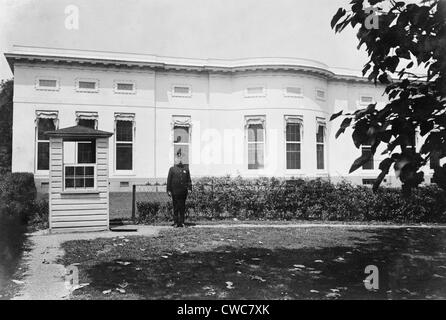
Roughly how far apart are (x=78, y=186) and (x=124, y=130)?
1513 cm

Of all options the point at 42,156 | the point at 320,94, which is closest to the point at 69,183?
the point at 42,156

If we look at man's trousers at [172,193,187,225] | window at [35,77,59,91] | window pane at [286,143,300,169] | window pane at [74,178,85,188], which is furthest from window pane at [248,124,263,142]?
window pane at [74,178,85,188]

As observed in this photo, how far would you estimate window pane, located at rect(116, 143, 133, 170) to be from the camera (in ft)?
81.4

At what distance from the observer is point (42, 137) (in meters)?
23.6

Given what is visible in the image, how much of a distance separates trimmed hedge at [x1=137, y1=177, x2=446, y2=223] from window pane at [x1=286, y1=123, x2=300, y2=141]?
13173 mm

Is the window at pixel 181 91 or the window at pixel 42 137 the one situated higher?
the window at pixel 181 91

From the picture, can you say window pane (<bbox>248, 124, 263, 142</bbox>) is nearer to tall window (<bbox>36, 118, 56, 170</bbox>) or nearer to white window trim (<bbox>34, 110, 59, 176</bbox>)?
white window trim (<bbox>34, 110, 59, 176</bbox>)

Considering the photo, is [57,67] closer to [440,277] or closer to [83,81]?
[83,81]

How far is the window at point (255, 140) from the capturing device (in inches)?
1009

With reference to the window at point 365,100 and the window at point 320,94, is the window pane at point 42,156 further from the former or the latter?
the window at point 365,100

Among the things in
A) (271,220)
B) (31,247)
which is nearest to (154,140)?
(271,220)

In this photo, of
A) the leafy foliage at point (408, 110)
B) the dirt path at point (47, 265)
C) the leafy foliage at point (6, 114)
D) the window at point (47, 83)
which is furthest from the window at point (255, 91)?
the leafy foliage at point (408, 110)

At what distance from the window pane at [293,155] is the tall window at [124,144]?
1013 centimetres

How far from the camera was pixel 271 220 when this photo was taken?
12.7m
